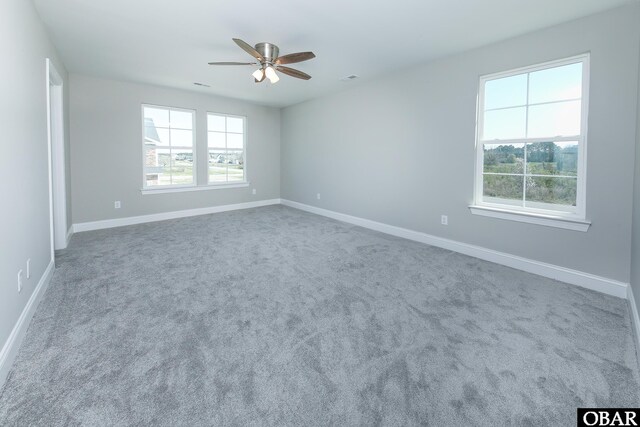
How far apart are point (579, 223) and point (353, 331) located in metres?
2.55

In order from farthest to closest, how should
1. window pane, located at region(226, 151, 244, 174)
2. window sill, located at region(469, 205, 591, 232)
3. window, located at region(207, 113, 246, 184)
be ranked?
window pane, located at region(226, 151, 244, 174)
window, located at region(207, 113, 246, 184)
window sill, located at region(469, 205, 591, 232)

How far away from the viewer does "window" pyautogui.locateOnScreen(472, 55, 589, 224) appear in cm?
305

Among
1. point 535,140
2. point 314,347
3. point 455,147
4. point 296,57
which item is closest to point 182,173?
point 296,57

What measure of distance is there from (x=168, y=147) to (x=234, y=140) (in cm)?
148

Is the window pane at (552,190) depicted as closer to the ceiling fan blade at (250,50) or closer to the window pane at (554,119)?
the window pane at (554,119)

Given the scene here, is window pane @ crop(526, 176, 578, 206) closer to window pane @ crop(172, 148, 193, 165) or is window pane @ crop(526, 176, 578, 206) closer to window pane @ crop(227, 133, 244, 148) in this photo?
window pane @ crop(227, 133, 244, 148)

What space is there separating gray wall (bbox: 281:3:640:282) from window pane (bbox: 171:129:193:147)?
2.28 metres

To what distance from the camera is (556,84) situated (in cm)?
317

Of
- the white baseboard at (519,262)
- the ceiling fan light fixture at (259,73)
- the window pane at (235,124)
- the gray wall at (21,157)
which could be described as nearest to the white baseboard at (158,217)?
the window pane at (235,124)

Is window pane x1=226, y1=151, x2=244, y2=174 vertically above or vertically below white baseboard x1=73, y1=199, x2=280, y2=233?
above

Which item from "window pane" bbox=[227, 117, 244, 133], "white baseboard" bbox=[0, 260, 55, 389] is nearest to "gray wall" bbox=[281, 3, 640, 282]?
"window pane" bbox=[227, 117, 244, 133]

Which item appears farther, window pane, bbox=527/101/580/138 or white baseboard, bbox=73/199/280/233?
white baseboard, bbox=73/199/280/233

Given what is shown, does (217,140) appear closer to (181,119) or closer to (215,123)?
(215,123)

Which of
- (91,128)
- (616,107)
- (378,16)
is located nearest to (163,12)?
(378,16)
